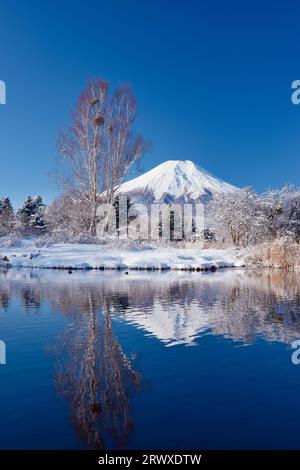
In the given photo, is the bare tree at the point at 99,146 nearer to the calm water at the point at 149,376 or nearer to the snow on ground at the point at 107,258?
the snow on ground at the point at 107,258

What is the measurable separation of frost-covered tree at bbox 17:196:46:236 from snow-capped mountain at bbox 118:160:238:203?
46947mm

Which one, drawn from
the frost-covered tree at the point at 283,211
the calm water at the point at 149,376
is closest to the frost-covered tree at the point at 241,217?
the frost-covered tree at the point at 283,211

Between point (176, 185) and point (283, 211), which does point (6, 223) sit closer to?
point (283, 211)

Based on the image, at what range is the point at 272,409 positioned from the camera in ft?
10.8

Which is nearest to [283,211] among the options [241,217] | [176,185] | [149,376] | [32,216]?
[241,217]

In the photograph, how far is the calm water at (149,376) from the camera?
2.89m

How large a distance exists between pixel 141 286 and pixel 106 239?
10920 millimetres

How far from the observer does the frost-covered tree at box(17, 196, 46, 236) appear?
34500mm

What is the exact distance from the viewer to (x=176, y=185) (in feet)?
349

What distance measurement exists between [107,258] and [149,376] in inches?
538

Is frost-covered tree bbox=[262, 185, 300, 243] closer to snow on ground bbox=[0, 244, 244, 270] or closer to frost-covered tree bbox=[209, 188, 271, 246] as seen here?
frost-covered tree bbox=[209, 188, 271, 246]

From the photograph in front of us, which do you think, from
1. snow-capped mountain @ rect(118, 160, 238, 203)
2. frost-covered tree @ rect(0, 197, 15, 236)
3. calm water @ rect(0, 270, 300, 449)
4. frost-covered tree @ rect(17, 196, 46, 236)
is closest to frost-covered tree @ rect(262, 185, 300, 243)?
frost-covered tree @ rect(17, 196, 46, 236)

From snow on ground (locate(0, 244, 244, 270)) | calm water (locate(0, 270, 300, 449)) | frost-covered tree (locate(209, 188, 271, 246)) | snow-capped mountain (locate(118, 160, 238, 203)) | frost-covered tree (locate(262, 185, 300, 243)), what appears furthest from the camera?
snow-capped mountain (locate(118, 160, 238, 203))
